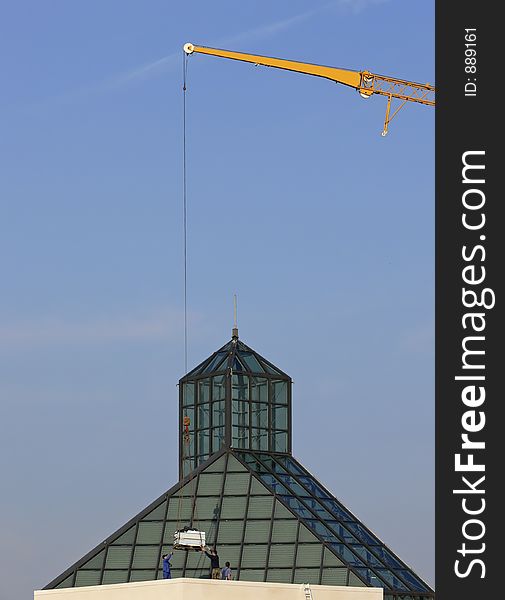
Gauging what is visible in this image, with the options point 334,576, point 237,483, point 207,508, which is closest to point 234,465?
point 237,483

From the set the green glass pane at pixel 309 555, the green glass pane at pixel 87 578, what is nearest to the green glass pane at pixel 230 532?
the green glass pane at pixel 309 555

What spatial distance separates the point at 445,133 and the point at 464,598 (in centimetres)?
1248

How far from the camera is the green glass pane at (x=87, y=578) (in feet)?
274

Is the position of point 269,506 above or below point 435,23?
below

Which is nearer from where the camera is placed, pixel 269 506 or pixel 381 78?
pixel 269 506

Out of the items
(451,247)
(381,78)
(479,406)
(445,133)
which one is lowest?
(479,406)

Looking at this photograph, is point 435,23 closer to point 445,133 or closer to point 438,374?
point 445,133

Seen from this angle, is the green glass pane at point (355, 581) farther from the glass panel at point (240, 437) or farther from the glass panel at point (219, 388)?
the glass panel at point (219, 388)

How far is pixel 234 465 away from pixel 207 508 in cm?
335

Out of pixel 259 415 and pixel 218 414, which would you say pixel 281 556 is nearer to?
pixel 259 415

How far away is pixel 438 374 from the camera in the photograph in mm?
46750

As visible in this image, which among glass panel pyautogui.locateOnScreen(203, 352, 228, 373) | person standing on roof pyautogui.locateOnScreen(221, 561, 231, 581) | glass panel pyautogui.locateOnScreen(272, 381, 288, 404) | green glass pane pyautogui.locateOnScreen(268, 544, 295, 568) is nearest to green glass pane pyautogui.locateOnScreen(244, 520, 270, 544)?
green glass pane pyautogui.locateOnScreen(268, 544, 295, 568)

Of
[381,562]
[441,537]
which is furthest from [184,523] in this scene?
[441,537]

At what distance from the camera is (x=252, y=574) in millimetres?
81062
